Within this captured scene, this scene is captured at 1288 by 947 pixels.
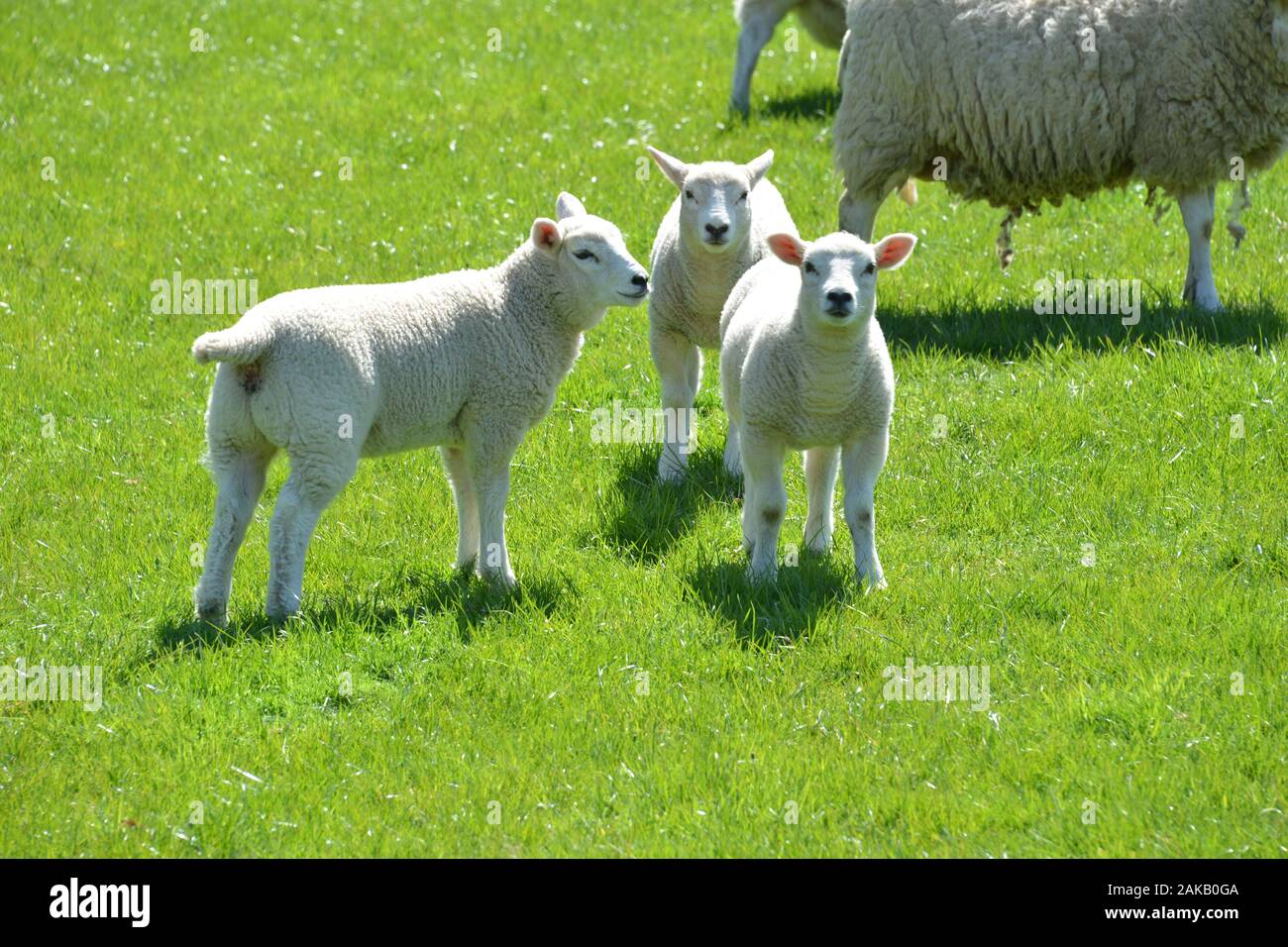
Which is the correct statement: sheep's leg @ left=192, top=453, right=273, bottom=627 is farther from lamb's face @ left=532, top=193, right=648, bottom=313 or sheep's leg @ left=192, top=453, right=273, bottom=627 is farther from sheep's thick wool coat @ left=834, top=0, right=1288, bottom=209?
A: sheep's thick wool coat @ left=834, top=0, right=1288, bottom=209

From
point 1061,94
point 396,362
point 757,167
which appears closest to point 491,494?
point 396,362

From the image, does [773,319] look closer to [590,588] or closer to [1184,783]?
[590,588]

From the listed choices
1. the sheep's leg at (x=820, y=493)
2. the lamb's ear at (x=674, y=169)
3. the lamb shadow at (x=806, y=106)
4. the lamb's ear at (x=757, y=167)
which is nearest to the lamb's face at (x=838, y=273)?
the sheep's leg at (x=820, y=493)

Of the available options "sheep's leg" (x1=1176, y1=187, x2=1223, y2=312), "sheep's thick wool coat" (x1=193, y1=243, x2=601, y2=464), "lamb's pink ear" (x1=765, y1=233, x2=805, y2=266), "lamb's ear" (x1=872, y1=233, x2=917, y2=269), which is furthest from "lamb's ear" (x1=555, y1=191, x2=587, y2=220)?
"sheep's leg" (x1=1176, y1=187, x2=1223, y2=312)

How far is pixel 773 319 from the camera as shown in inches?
258

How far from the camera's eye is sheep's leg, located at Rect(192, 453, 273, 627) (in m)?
6.14

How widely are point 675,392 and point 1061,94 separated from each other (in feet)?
10.2

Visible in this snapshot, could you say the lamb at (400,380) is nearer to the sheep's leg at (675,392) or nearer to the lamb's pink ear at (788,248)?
the lamb's pink ear at (788,248)

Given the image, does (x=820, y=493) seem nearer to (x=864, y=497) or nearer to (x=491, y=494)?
(x=864, y=497)

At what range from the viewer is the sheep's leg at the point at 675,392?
7.99m

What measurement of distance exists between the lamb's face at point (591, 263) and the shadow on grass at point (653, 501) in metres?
1.03

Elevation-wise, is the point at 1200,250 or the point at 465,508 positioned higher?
the point at 1200,250

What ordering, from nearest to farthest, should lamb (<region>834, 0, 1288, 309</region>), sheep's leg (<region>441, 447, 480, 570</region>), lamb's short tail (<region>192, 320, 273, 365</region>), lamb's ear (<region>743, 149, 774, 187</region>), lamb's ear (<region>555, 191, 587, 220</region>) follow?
lamb's short tail (<region>192, 320, 273, 365</region>) → sheep's leg (<region>441, 447, 480, 570</region>) → lamb's ear (<region>555, 191, 587, 220</region>) → lamb's ear (<region>743, 149, 774, 187</region>) → lamb (<region>834, 0, 1288, 309</region>)

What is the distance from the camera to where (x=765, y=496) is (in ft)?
21.5
